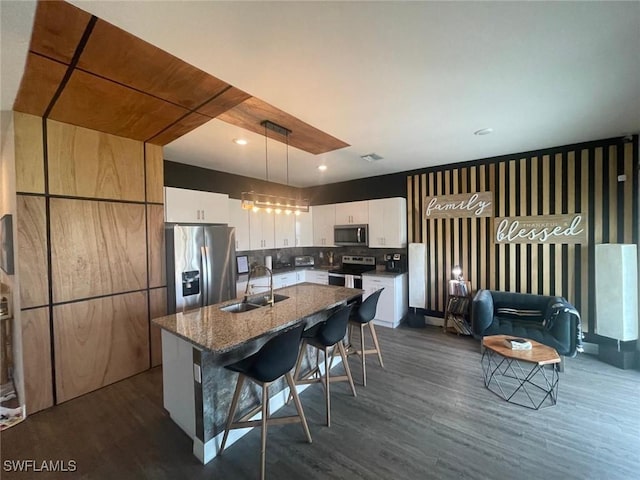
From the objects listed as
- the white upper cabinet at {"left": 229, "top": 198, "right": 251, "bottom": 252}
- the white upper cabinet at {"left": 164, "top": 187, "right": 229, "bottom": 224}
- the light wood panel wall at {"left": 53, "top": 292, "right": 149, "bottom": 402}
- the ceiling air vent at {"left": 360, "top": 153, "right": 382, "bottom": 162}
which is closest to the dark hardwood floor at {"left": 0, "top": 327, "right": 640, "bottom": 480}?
the light wood panel wall at {"left": 53, "top": 292, "right": 149, "bottom": 402}

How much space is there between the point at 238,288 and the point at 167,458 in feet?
8.80

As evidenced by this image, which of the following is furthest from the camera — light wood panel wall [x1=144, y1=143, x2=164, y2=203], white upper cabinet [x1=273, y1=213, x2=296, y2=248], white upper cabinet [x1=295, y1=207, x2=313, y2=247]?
white upper cabinet [x1=295, y1=207, x2=313, y2=247]

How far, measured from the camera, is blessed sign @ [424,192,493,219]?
13.2 feet

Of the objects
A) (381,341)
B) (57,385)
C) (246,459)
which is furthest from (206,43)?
(381,341)

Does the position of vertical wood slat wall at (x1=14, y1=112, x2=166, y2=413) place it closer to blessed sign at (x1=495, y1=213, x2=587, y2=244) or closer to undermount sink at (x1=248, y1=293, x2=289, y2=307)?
undermount sink at (x1=248, y1=293, x2=289, y2=307)

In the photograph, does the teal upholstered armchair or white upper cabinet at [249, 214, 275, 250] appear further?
white upper cabinet at [249, 214, 275, 250]

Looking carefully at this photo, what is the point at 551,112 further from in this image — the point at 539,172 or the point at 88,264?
the point at 88,264

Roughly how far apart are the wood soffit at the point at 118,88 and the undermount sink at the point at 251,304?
183cm

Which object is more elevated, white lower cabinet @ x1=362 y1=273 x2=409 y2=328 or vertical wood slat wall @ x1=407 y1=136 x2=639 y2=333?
vertical wood slat wall @ x1=407 y1=136 x2=639 y2=333

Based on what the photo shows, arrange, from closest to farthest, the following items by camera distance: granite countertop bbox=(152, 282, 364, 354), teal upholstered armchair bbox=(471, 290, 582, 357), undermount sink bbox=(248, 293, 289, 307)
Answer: granite countertop bbox=(152, 282, 364, 354) → undermount sink bbox=(248, 293, 289, 307) → teal upholstered armchair bbox=(471, 290, 582, 357)

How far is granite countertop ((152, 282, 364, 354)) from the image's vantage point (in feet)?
5.65

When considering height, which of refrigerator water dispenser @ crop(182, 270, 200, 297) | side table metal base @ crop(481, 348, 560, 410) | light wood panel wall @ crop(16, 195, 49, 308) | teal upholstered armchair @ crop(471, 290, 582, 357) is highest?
light wood panel wall @ crop(16, 195, 49, 308)

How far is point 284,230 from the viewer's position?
5.43m

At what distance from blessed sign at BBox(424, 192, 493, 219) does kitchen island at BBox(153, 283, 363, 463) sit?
121 inches
